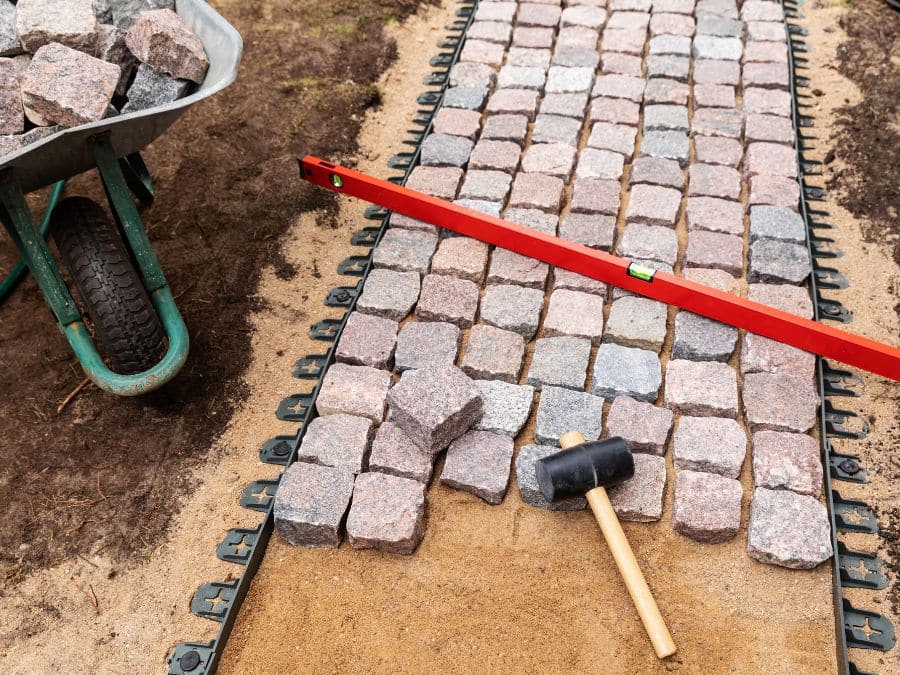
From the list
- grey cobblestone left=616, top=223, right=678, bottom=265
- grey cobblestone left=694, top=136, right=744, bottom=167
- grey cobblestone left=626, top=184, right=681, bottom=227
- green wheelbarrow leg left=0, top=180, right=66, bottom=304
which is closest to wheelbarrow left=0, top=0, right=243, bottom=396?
green wheelbarrow leg left=0, top=180, right=66, bottom=304

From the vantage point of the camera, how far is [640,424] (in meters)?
3.43

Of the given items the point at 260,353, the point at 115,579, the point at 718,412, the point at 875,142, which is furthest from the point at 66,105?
the point at 875,142

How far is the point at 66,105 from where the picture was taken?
2.88 metres

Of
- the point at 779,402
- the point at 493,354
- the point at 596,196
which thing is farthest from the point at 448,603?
the point at 596,196

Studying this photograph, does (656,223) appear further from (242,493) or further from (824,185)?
(242,493)

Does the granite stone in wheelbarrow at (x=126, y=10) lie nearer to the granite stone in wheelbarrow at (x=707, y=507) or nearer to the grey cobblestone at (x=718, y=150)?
the granite stone in wheelbarrow at (x=707, y=507)

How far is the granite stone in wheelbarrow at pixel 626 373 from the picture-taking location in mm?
3592

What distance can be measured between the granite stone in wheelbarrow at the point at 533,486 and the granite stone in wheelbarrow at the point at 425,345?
25.4 inches

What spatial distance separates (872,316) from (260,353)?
3.19 metres

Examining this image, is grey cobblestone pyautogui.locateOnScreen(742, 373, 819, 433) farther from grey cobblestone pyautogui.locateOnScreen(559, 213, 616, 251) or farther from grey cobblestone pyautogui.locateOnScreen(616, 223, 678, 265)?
grey cobblestone pyautogui.locateOnScreen(559, 213, 616, 251)

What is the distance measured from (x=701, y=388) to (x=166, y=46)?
2.76 meters

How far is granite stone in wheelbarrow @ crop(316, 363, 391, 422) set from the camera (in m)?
3.55

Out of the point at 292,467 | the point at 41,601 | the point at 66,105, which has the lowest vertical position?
the point at 41,601

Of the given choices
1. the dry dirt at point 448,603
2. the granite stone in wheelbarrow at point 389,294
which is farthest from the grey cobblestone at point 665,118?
the dry dirt at point 448,603
